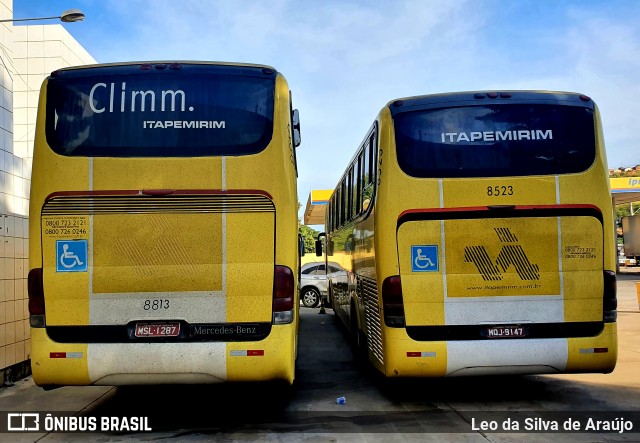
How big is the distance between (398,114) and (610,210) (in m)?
2.47

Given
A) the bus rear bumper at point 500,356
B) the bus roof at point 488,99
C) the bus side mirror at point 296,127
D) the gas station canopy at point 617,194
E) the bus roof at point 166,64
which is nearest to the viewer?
the bus roof at point 166,64

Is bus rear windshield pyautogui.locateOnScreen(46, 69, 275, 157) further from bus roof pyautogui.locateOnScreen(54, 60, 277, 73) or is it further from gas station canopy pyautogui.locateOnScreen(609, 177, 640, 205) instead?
gas station canopy pyautogui.locateOnScreen(609, 177, 640, 205)

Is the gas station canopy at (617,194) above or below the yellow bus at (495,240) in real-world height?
above

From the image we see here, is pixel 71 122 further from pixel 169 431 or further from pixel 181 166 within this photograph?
pixel 169 431

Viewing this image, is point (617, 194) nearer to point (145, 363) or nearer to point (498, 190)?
point (498, 190)

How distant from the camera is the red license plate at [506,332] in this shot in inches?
236

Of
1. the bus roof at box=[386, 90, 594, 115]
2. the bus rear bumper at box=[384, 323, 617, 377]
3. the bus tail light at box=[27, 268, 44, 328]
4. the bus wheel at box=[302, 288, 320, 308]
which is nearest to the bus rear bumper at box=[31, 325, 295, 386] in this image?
the bus tail light at box=[27, 268, 44, 328]

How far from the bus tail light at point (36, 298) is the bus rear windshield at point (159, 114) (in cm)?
119

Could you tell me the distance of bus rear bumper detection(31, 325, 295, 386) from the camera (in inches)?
207

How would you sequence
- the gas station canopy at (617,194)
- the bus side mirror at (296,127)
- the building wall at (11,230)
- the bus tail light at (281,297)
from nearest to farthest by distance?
1. the bus tail light at (281,297)
2. the bus side mirror at (296,127)
3. the building wall at (11,230)
4. the gas station canopy at (617,194)

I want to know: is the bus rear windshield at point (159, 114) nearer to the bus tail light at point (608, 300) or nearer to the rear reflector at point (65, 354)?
the rear reflector at point (65, 354)

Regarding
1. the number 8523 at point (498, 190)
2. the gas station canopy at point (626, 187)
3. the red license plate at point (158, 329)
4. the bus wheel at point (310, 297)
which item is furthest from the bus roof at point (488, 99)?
the gas station canopy at point (626, 187)

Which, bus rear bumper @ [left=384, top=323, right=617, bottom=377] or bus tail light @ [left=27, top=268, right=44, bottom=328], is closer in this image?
bus tail light @ [left=27, top=268, right=44, bottom=328]

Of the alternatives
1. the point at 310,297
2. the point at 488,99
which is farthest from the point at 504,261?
the point at 310,297
